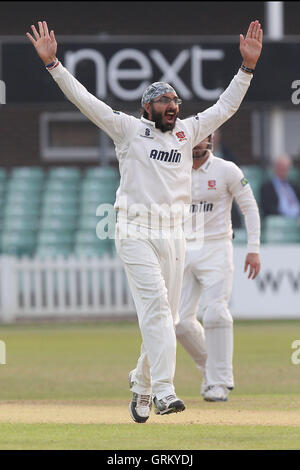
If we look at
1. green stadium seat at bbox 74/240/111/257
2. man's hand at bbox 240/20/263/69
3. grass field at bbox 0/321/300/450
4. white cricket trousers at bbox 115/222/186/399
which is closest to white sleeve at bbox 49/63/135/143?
white cricket trousers at bbox 115/222/186/399

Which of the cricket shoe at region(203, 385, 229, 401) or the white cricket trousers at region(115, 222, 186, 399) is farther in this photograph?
the cricket shoe at region(203, 385, 229, 401)

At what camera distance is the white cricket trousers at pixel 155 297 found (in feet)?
27.0

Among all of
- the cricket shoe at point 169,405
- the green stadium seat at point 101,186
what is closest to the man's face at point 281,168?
the green stadium seat at point 101,186

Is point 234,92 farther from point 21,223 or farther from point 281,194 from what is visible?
point 21,223

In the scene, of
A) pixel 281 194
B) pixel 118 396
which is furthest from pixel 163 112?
pixel 281 194

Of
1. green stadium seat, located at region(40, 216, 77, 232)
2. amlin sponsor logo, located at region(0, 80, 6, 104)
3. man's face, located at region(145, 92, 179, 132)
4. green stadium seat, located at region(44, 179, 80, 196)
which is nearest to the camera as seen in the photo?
man's face, located at region(145, 92, 179, 132)

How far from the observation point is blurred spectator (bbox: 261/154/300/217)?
61.8 feet

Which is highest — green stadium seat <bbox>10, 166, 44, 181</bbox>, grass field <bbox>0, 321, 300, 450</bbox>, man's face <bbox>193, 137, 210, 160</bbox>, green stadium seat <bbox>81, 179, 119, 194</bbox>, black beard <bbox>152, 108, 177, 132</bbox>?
black beard <bbox>152, 108, 177, 132</bbox>

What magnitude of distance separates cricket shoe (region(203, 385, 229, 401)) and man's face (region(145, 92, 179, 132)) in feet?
8.26

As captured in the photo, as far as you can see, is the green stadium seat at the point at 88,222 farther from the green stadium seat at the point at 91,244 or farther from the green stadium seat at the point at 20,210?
the green stadium seat at the point at 20,210

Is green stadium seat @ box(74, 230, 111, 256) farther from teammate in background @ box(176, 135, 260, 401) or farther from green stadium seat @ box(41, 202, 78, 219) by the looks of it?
teammate in background @ box(176, 135, 260, 401)

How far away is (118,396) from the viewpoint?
34.4 ft

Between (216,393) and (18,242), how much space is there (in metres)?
10.7

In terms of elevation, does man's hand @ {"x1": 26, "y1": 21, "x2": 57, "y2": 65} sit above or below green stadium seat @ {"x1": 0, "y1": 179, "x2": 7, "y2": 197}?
above
